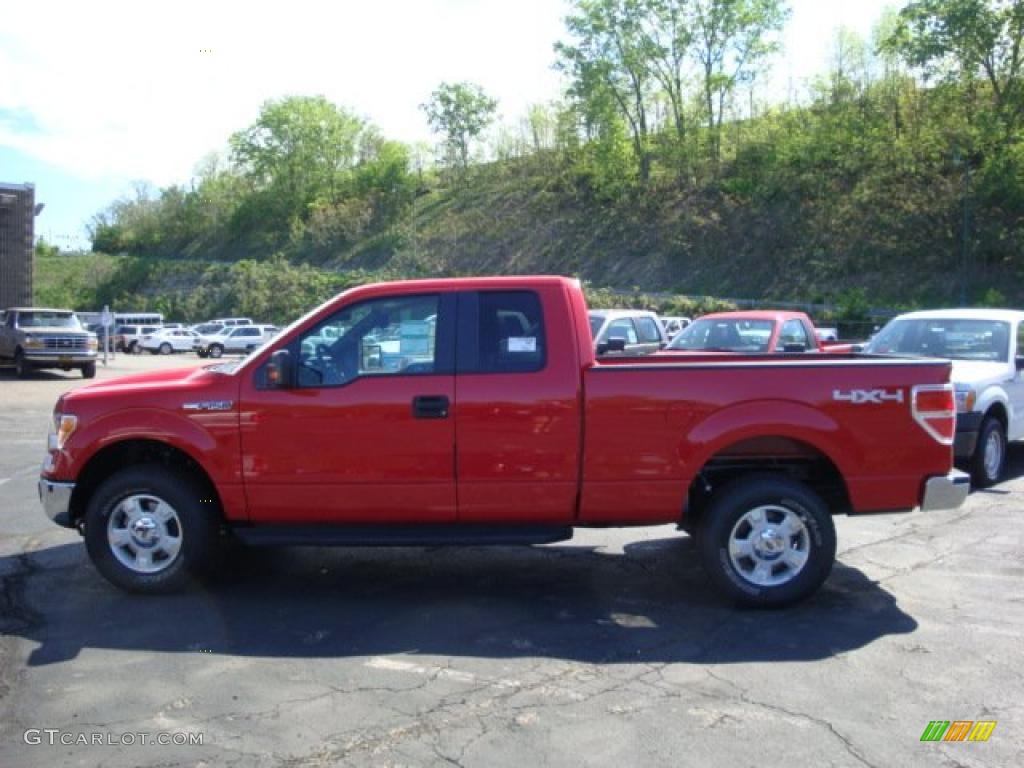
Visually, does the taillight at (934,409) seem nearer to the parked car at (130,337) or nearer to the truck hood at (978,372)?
the truck hood at (978,372)

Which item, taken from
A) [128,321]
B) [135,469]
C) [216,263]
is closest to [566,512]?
[135,469]

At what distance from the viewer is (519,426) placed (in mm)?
5922

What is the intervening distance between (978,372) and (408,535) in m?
7.06

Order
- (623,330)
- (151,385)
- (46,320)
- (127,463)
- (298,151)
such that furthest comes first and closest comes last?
(298,151), (46,320), (623,330), (127,463), (151,385)

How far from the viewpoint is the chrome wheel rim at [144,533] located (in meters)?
6.25

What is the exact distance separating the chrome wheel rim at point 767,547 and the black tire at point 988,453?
496 centimetres

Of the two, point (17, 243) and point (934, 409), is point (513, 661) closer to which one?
point (934, 409)

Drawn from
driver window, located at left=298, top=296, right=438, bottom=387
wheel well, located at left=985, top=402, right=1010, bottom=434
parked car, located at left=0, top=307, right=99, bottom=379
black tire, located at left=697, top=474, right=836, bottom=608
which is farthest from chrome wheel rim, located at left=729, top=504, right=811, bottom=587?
parked car, located at left=0, top=307, right=99, bottom=379

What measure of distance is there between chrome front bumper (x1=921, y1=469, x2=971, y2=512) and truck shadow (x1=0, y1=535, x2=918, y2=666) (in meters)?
0.72

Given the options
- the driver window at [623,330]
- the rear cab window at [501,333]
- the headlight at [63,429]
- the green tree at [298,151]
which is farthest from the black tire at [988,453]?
the green tree at [298,151]

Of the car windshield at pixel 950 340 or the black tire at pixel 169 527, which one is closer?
the black tire at pixel 169 527

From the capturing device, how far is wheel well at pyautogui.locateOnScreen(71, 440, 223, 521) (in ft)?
21.0

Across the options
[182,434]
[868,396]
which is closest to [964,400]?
[868,396]

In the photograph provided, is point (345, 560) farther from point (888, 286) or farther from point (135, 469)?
point (888, 286)
